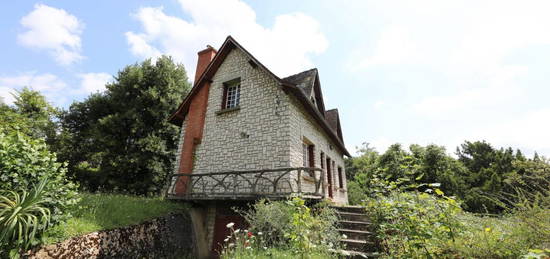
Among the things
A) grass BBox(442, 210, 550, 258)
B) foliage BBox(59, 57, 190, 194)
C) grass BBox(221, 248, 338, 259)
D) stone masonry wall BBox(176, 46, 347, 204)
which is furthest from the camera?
foliage BBox(59, 57, 190, 194)

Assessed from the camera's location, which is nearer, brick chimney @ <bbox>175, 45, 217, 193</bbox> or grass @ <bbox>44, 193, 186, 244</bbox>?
grass @ <bbox>44, 193, 186, 244</bbox>

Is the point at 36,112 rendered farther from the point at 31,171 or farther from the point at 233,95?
the point at 31,171

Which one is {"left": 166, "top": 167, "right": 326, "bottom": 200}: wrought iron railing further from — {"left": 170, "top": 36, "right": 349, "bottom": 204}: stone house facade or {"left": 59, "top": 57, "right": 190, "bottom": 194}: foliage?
{"left": 59, "top": 57, "right": 190, "bottom": 194}: foliage

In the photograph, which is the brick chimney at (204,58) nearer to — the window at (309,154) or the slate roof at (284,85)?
the slate roof at (284,85)

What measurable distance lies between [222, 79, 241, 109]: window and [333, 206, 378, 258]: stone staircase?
5893 millimetres

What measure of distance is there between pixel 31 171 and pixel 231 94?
271 inches

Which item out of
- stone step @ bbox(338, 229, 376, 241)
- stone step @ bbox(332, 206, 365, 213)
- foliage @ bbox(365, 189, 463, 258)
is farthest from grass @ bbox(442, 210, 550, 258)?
stone step @ bbox(332, 206, 365, 213)

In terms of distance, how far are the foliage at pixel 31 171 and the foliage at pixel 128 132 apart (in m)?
10.1

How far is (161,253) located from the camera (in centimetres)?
595

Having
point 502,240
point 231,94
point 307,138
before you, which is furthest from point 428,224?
point 231,94

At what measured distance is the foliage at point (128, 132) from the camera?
13.6 meters

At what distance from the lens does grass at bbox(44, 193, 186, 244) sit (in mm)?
4104

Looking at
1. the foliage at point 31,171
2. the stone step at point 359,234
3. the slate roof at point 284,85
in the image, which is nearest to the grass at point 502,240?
the stone step at point 359,234

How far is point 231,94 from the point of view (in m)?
9.89
